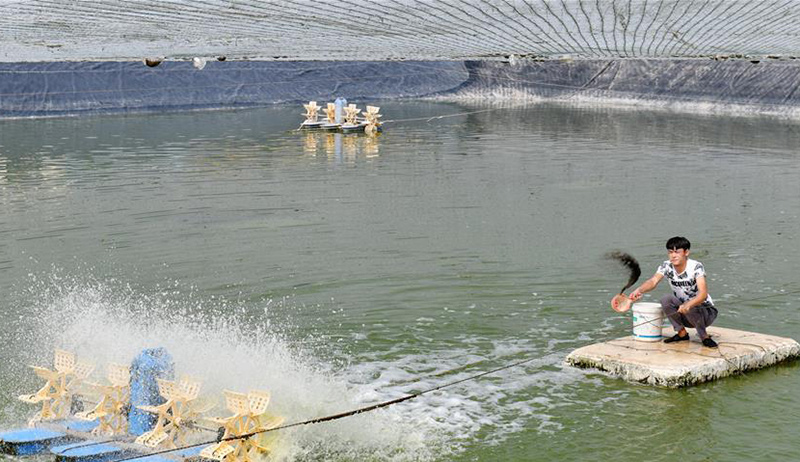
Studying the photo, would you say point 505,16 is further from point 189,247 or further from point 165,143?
point 165,143

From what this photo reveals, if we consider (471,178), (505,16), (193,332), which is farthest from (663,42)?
(471,178)

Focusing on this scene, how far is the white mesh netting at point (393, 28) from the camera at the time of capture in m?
9.24

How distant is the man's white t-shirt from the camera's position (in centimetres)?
1519

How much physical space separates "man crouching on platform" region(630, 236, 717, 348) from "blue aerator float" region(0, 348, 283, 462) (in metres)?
5.86

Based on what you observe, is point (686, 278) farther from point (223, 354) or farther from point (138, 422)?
point (138, 422)

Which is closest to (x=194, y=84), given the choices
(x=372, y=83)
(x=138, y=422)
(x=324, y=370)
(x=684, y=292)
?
(x=372, y=83)

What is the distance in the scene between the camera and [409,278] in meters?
21.0

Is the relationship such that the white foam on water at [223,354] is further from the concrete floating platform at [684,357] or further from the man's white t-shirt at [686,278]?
the man's white t-shirt at [686,278]

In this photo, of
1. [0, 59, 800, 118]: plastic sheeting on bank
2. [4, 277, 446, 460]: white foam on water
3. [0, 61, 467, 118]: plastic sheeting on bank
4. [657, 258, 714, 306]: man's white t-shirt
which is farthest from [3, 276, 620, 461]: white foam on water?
[0, 61, 467, 118]: plastic sheeting on bank

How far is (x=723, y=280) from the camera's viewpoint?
2080 cm

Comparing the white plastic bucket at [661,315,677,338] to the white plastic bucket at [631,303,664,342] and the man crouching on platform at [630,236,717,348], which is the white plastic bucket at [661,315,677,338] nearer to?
the white plastic bucket at [631,303,664,342]

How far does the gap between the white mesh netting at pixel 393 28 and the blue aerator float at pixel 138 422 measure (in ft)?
11.1

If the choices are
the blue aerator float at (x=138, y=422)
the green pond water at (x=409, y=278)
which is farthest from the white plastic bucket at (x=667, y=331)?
the blue aerator float at (x=138, y=422)

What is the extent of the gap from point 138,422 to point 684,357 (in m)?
7.26
